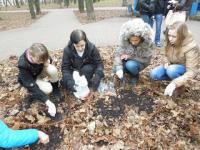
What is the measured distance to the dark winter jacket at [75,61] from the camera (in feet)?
11.8

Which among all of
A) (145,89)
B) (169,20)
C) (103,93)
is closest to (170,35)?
(145,89)

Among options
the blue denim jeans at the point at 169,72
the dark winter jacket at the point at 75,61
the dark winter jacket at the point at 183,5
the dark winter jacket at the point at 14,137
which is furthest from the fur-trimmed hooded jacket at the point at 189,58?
the dark winter jacket at the point at 183,5

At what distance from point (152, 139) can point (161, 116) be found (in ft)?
1.48

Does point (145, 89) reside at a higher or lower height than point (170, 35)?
lower

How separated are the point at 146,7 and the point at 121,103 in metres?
3.29

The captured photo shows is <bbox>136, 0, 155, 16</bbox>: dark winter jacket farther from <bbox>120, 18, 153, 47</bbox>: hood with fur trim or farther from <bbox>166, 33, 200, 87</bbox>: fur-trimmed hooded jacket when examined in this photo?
<bbox>166, 33, 200, 87</bbox>: fur-trimmed hooded jacket

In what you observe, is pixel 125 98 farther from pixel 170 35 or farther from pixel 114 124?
pixel 170 35

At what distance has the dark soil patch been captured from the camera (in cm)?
342

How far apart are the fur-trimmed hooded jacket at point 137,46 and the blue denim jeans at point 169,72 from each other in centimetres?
22

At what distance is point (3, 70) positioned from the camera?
5.10 meters

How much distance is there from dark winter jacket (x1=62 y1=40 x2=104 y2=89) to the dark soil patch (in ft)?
1.24

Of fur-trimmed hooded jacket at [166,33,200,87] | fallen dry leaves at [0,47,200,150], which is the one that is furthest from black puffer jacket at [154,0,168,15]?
fur-trimmed hooded jacket at [166,33,200,87]

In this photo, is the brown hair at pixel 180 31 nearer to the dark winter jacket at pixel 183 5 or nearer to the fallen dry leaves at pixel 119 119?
the fallen dry leaves at pixel 119 119

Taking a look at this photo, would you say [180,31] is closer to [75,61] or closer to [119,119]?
[119,119]
